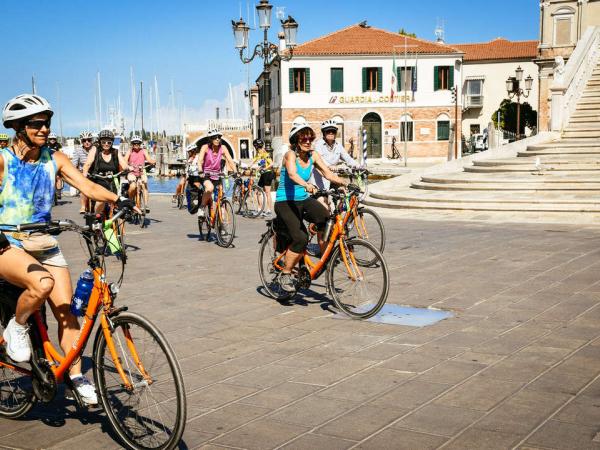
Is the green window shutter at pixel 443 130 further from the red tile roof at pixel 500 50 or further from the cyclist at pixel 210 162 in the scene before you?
the cyclist at pixel 210 162

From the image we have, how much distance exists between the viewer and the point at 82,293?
4215 mm

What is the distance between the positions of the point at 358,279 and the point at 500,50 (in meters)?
73.1

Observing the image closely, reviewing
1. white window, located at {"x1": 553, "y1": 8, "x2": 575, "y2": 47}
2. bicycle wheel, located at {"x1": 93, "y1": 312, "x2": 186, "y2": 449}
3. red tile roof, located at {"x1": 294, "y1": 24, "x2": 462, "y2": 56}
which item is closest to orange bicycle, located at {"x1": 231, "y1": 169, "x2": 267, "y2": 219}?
bicycle wheel, located at {"x1": 93, "y1": 312, "x2": 186, "y2": 449}

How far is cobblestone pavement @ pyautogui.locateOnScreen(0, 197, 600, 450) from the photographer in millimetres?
4211

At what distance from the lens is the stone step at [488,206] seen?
51.0 ft

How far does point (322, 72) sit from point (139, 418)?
55.6 meters

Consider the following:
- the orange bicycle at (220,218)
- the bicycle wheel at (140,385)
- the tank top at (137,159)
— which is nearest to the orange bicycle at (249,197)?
the tank top at (137,159)

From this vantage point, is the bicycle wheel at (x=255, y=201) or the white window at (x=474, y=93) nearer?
the bicycle wheel at (x=255, y=201)

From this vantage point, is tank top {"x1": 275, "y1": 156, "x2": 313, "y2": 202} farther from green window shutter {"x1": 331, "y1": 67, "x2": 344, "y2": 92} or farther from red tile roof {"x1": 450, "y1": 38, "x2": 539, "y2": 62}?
red tile roof {"x1": 450, "y1": 38, "x2": 539, "y2": 62}

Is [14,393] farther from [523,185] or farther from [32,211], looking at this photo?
[523,185]

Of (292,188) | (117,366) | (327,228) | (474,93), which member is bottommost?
(117,366)

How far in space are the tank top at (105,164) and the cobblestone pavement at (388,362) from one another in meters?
2.67

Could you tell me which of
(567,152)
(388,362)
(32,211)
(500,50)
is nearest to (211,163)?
(388,362)

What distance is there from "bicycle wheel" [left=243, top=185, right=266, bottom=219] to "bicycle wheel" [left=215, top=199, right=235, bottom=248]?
507 centimetres
